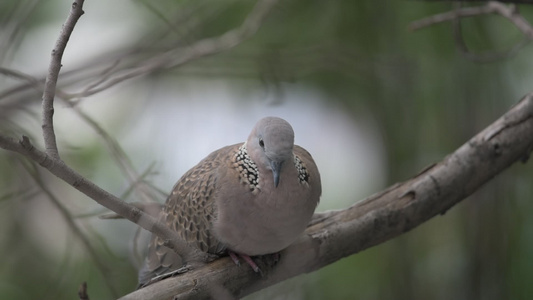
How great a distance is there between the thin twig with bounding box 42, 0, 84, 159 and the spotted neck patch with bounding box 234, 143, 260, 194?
0.69 meters

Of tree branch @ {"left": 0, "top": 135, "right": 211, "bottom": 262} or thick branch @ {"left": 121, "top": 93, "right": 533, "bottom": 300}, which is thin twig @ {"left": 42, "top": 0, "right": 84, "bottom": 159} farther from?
thick branch @ {"left": 121, "top": 93, "right": 533, "bottom": 300}

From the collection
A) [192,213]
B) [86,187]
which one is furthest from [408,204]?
[86,187]


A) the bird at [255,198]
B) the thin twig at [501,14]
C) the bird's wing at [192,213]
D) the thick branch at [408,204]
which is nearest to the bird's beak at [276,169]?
the bird at [255,198]

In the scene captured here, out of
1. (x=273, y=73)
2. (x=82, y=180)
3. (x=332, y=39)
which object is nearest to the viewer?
(x=82, y=180)

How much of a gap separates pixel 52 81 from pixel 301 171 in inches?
33.0

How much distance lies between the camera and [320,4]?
11.7ft

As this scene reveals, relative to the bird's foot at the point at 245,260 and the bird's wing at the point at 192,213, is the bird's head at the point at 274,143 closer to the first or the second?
the bird's wing at the point at 192,213

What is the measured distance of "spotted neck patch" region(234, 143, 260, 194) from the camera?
1.93 m

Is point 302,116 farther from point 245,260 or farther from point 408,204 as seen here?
point 245,260

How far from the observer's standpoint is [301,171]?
1953mm

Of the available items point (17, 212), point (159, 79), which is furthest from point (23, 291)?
point (159, 79)

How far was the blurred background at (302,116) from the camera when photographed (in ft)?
7.25

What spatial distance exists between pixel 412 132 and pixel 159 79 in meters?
1.39

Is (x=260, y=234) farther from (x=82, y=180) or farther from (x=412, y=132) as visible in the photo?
(x=412, y=132)
